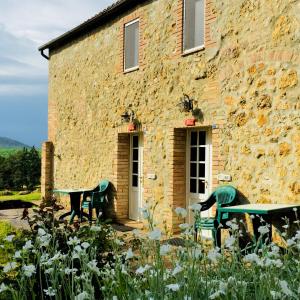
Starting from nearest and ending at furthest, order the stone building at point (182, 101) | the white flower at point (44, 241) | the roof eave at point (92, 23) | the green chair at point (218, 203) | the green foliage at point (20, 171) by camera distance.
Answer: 1. the white flower at point (44, 241)
2. the stone building at point (182, 101)
3. the green chair at point (218, 203)
4. the roof eave at point (92, 23)
5. the green foliage at point (20, 171)

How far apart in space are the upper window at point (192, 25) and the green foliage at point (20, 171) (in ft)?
51.1

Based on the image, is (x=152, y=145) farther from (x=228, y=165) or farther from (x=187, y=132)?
(x=228, y=165)

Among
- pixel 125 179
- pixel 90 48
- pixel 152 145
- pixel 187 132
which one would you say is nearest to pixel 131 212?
pixel 125 179

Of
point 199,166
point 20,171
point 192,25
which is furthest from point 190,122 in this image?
point 20,171

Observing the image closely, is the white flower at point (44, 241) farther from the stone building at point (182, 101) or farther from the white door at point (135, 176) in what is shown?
the white door at point (135, 176)

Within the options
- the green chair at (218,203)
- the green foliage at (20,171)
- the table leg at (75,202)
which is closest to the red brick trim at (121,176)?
the table leg at (75,202)

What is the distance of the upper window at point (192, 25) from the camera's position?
8.78m

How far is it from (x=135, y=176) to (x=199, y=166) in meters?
2.66

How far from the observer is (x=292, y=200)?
6.55 m

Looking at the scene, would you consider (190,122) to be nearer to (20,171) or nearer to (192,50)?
(192,50)

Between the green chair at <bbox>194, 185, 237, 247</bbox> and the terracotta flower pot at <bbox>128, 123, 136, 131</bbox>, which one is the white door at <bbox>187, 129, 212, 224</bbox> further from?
the terracotta flower pot at <bbox>128, 123, 136, 131</bbox>

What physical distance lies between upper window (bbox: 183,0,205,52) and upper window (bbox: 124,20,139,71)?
7.15 feet

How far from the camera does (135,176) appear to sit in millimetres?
11039

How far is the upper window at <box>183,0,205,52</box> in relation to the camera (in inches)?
346
